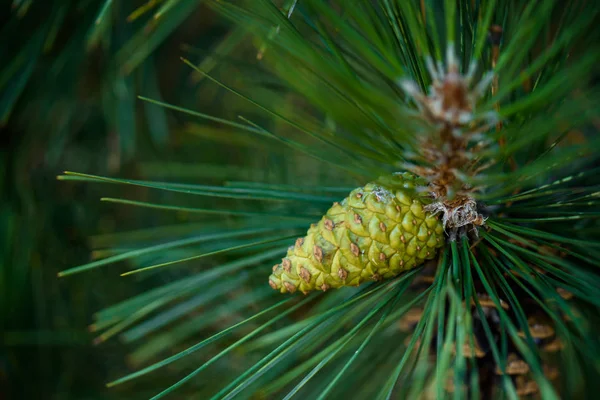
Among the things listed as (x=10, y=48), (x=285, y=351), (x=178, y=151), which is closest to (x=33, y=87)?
(x=10, y=48)

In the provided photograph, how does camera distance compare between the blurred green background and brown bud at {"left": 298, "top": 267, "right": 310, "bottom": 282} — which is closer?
brown bud at {"left": 298, "top": 267, "right": 310, "bottom": 282}

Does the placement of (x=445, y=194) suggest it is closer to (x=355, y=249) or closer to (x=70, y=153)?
(x=355, y=249)

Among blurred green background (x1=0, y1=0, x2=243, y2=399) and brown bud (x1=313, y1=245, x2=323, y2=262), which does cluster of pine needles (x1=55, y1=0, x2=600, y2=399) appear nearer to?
brown bud (x1=313, y1=245, x2=323, y2=262)

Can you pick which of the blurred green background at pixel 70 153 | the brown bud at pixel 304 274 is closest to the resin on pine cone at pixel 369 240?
the brown bud at pixel 304 274

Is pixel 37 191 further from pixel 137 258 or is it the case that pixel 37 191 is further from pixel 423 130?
pixel 423 130

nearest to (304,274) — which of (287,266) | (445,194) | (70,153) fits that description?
(287,266)

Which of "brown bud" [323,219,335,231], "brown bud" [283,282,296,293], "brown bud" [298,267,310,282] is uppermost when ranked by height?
"brown bud" [323,219,335,231]

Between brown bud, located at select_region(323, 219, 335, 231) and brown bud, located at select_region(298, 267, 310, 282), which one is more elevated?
brown bud, located at select_region(323, 219, 335, 231)

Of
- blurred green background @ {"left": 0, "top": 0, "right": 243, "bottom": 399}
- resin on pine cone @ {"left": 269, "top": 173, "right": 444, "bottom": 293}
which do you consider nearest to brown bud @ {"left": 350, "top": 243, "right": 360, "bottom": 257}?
resin on pine cone @ {"left": 269, "top": 173, "right": 444, "bottom": 293}
